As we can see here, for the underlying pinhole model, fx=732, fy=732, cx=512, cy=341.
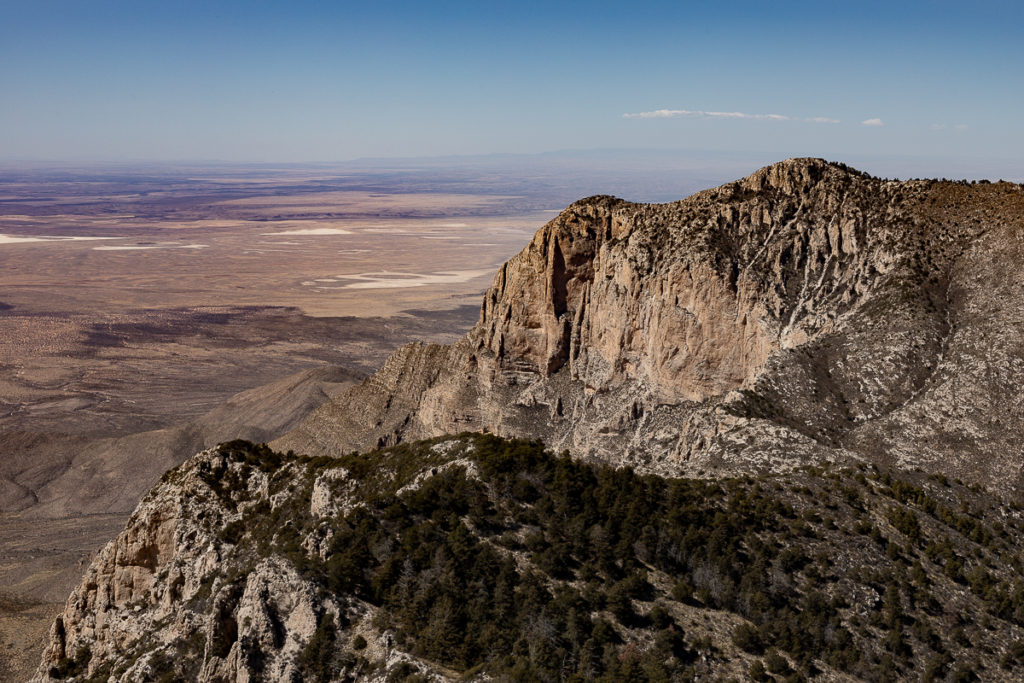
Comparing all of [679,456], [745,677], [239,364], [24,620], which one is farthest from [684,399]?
[239,364]

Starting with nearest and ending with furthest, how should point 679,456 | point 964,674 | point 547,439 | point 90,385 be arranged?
point 964,674
point 679,456
point 547,439
point 90,385

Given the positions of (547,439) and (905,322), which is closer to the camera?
(905,322)

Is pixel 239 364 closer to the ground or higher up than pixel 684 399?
closer to the ground

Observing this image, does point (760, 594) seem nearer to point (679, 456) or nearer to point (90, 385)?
point (679, 456)

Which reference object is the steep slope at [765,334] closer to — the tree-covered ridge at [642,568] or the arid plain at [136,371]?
the tree-covered ridge at [642,568]

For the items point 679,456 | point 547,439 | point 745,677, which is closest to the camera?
point 745,677

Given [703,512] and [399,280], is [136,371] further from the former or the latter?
[703,512]

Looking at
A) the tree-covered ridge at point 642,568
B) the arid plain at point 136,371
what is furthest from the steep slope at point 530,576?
the arid plain at point 136,371

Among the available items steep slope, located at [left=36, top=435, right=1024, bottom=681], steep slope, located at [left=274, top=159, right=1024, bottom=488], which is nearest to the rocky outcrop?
steep slope, located at [left=36, top=435, right=1024, bottom=681]
